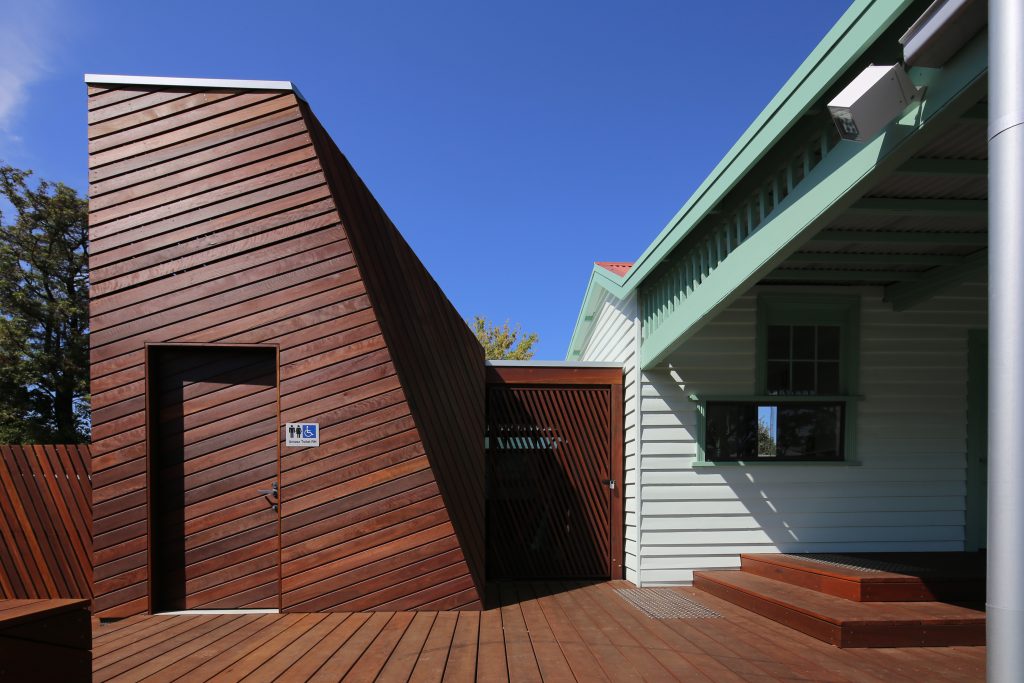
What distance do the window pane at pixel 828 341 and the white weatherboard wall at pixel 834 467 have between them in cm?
22

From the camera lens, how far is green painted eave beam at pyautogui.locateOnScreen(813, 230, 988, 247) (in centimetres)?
414

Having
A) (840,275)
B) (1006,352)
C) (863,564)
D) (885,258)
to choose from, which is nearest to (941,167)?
A: (885,258)

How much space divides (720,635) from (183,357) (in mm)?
4299

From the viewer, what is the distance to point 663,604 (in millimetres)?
4762

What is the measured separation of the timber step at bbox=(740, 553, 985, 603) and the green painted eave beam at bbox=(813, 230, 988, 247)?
2.41 m

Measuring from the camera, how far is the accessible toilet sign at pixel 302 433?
4.25 meters

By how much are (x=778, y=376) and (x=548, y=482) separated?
8.01 ft

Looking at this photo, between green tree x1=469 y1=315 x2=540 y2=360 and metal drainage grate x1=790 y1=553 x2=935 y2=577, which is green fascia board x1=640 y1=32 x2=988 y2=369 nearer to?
metal drainage grate x1=790 y1=553 x2=935 y2=577

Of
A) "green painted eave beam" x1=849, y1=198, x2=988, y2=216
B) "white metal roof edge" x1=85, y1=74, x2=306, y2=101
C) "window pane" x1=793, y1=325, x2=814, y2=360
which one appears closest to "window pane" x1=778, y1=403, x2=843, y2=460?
"window pane" x1=793, y1=325, x2=814, y2=360

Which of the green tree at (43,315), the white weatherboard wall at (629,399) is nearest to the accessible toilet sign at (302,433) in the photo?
the white weatherboard wall at (629,399)

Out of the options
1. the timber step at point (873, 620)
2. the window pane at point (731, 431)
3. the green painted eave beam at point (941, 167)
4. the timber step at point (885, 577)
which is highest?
the green painted eave beam at point (941, 167)

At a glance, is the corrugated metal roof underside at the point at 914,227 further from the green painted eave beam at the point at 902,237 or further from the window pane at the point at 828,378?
the window pane at the point at 828,378

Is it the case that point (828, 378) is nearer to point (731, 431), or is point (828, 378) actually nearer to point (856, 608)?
point (731, 431)

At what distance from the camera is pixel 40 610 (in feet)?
7.28
